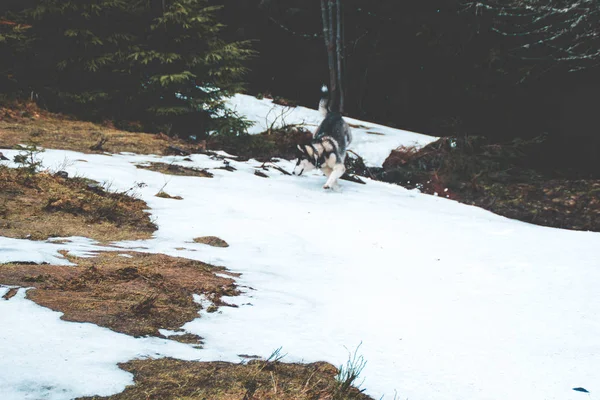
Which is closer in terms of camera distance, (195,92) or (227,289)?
(227,289)

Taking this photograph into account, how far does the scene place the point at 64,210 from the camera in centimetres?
470

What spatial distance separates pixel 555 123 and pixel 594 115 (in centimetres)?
88

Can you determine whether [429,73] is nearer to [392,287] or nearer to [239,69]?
[239,69]

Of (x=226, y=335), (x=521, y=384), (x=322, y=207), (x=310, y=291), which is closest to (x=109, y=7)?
(x=322, y=207)

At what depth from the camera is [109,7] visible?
1121 centimetres

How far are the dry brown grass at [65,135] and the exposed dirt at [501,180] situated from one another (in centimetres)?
525

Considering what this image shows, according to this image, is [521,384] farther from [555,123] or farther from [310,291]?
[555,123]

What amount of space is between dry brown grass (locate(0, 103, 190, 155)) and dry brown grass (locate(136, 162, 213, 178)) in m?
1.16

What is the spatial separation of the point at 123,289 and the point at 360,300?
167cm

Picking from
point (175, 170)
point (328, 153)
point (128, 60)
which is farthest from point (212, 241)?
point (128, 60)

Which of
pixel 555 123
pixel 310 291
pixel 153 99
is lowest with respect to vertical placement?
pixel 310 291

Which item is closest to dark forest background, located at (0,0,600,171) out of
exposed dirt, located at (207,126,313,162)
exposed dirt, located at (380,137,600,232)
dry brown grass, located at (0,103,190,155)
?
exposed dirt, located at (207,126,313,162)

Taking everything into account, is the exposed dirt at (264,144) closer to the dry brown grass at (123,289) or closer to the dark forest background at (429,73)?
the dark forest background at (429,73)

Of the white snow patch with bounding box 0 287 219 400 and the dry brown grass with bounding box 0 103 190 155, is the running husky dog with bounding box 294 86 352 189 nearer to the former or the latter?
the dry brown grass with bounding box 0 103 190 155
